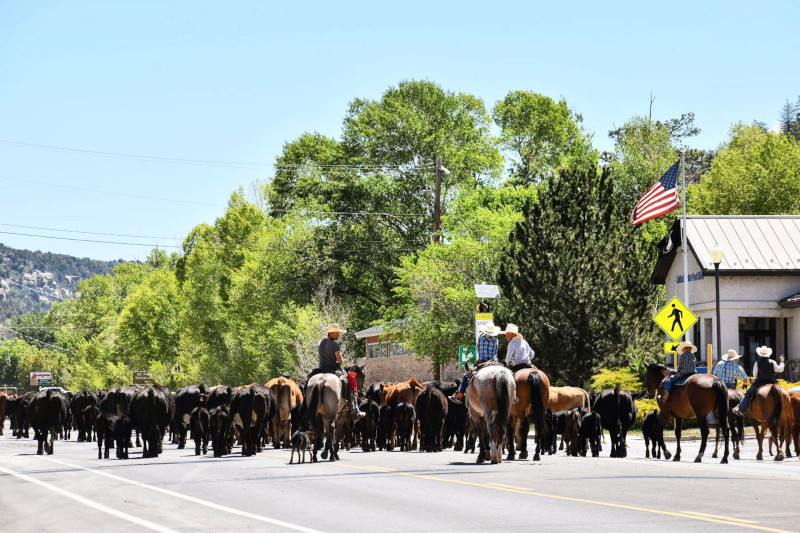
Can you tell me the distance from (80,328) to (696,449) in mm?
120162

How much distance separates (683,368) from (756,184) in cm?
4815

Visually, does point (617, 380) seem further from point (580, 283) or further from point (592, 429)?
point (592, 429)

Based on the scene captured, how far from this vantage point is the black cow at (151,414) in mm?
26156

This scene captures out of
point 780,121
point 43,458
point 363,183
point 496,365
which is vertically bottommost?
point 43,458

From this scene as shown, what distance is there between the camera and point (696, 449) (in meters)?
28.9

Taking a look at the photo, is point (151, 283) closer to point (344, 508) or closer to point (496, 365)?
point (496, 365)

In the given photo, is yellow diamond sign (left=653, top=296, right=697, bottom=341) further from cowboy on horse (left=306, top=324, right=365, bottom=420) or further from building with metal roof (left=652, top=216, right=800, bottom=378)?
cowboy on horse (left=306, top=324, right=365, bottom=420)

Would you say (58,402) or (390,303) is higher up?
(390,303)

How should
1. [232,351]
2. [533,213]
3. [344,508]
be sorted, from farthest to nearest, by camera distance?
[232,351] < [533,213] < [344,508]

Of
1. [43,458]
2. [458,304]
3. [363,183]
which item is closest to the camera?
[43,458]

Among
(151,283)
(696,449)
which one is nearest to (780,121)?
(151,283)

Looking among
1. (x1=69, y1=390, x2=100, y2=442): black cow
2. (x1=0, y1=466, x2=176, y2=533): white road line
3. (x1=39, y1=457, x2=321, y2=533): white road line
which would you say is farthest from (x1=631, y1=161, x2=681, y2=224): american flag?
(x1=0, y1=466, x2=176, y2=533): white road line

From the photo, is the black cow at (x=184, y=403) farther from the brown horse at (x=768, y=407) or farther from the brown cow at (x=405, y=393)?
the brown horse at (x=768, y=407)

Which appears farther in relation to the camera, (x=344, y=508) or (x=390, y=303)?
(x=390, y=303)
